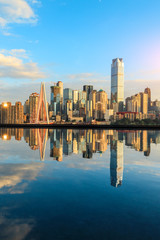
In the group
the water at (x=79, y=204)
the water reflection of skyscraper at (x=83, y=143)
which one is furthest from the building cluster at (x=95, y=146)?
the water at (x=79, y=204)

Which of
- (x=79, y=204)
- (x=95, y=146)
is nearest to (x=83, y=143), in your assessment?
(x=95, y=146)

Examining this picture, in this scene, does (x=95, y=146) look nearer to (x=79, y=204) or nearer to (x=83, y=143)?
(x=83, y=143)

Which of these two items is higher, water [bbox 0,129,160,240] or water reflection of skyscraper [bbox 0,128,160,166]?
water [bbox 0,129,160,240]

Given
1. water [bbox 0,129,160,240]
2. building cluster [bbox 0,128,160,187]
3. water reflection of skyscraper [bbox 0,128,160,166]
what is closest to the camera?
water [bbox 0,129,160,240]

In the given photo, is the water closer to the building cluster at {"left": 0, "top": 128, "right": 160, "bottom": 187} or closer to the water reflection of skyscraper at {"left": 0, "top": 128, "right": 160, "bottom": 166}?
the building cluster at {"left": 0, "top": 128, "right": 160, "bottom": 187}

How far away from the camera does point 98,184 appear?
11.9m

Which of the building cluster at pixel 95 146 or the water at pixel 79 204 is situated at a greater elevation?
the water at pixel 79 204

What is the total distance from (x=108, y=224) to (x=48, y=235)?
6.80 feet

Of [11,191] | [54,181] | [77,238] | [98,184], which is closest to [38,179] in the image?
[54,181]

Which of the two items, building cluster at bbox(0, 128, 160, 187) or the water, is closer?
the water

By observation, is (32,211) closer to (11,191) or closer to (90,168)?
(11,191)

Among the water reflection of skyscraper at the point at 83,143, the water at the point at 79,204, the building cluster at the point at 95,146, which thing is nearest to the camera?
the water at the point at 79,204

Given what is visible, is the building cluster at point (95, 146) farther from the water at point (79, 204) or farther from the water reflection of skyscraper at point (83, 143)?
the water at point (79, 204)

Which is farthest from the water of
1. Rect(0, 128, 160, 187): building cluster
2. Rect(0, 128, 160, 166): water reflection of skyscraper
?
Rect(0, 128, 160, 166): water reflection of skyscraper
